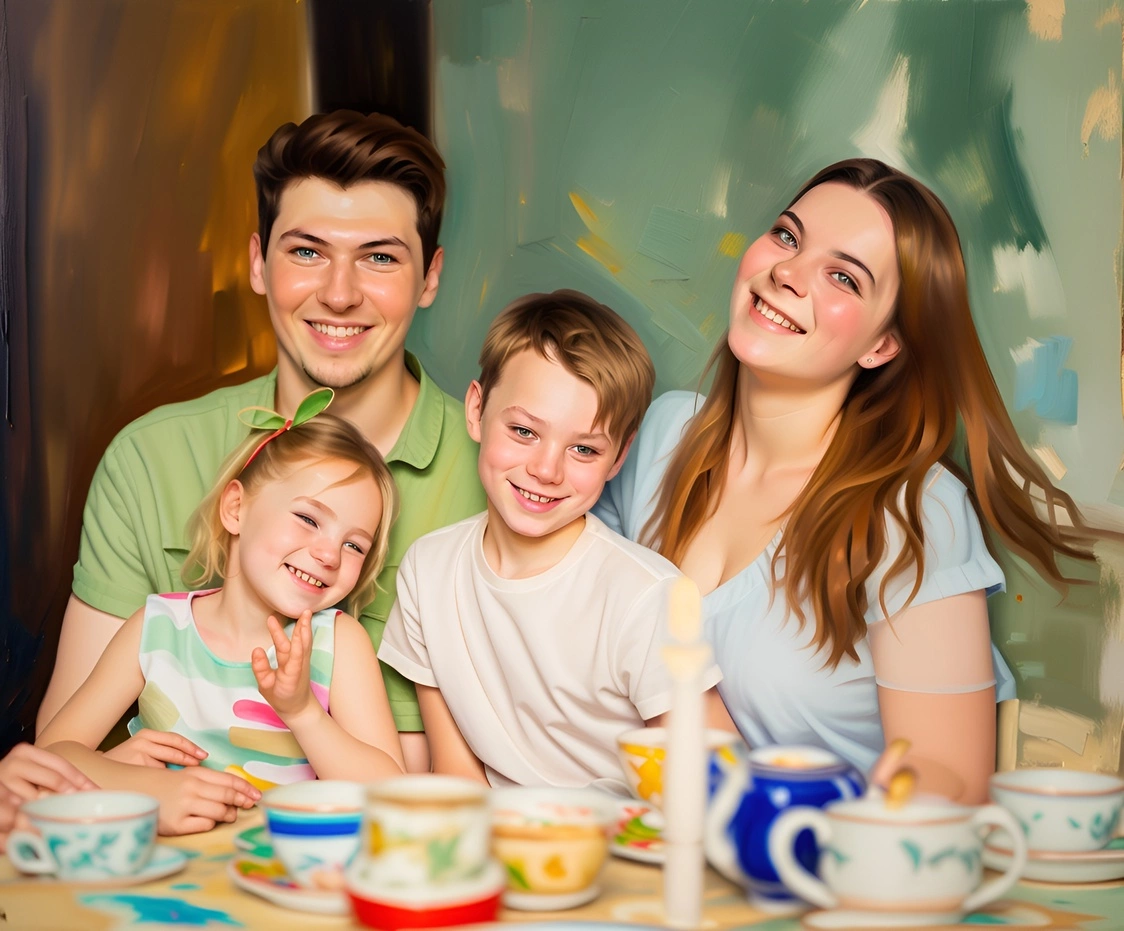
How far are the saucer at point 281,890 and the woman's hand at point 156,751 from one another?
422 mm

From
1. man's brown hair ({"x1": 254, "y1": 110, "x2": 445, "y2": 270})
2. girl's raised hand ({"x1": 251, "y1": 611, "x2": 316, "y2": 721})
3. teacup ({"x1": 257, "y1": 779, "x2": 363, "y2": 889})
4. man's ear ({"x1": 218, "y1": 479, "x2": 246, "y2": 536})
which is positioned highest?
man's brown hair ({"x1": 254, "y1": 110, "x2": 445, "y2": 270})

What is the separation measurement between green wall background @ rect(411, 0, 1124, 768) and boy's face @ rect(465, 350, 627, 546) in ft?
1.22

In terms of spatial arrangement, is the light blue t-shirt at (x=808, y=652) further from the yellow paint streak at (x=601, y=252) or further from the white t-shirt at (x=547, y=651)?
the yellow paint streak at (x=601, y=252)

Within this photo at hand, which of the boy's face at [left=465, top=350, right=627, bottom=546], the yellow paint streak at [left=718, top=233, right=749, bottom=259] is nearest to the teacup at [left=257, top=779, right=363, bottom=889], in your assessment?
the boy's face at [left=465, top=350, right=627, bottom=546]

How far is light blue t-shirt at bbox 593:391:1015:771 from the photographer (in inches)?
62.1

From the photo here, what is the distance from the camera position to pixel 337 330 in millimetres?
1799

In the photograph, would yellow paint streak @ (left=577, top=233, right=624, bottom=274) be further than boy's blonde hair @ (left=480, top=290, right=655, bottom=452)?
Yes

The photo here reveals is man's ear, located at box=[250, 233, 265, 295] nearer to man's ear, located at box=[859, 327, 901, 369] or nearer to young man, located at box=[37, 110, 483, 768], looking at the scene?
young man, located at box=[37, 110, 483, 768]

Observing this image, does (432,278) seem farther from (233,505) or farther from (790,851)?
(790,851)

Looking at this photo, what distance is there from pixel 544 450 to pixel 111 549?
74 centimetres

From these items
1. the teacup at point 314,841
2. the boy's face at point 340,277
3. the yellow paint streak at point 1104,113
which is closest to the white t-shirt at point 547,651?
the boy's face at point 340,277

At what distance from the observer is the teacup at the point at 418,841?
94cm

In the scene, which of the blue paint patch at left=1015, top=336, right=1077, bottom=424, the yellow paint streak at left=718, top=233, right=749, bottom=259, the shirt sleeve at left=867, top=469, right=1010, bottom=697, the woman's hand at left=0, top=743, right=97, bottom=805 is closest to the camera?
the woman's hand at left=0, top=743, right=97, bottom=805

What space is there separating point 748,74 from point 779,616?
2.82ft
